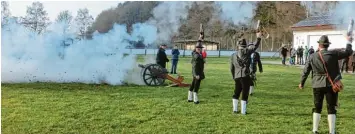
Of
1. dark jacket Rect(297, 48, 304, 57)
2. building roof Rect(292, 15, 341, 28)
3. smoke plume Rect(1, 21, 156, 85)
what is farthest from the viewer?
dark jacket Rect(297, 48, 304, 57)

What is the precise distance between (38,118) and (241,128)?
407cm

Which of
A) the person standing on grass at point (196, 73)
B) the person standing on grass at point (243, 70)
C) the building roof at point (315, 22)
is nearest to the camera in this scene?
the person standing on grass at point (243, 70)

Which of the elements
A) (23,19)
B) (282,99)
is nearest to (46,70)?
(23,19)

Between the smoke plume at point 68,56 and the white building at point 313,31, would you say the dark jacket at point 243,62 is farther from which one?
the white building at point 313,31

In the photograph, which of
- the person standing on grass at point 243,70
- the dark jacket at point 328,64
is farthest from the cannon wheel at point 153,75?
the dark jacket at point 328,64

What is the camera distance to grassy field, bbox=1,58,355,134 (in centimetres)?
793

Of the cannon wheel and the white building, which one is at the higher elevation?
the white building

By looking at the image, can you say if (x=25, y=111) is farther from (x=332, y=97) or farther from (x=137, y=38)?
(x=137, y=38)

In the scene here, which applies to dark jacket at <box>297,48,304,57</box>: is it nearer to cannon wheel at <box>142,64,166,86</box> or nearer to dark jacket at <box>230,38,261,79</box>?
cannon wheel at <box>142,64,166,86</box>

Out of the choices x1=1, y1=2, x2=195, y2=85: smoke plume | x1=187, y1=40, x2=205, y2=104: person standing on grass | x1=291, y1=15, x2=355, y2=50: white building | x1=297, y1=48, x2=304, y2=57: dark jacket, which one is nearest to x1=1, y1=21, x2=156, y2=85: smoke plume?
x1=1, y1=2, x2=195, y2=85: smoke plume

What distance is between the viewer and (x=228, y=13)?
A: 17578 millimetres

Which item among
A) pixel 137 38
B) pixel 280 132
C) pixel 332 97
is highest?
pixel 137 38

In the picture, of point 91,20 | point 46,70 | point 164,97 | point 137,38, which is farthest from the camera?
point 91,20

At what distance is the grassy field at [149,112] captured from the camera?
793 cm
